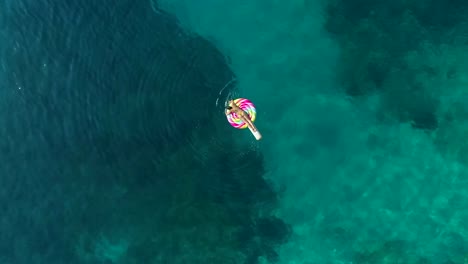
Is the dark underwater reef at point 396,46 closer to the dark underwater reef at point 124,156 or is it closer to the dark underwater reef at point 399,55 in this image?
the dark underwater reef at point 399,55

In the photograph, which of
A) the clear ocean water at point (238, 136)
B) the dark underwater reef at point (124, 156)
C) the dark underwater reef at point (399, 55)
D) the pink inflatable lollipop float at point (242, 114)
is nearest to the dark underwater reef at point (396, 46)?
the dark underwater reef at point (399, 55)

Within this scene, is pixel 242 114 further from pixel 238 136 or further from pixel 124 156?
pixel 124 156

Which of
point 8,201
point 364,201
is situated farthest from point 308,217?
point 8,201

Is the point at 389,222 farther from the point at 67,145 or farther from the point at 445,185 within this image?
the point at 67,145

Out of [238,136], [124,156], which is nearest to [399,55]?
[238,136]

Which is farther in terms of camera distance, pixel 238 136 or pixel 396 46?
pixel 396 46

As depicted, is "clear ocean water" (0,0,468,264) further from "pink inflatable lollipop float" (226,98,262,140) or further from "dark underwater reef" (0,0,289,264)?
"pink inflatable lollipop float" (226,98,262,140)
